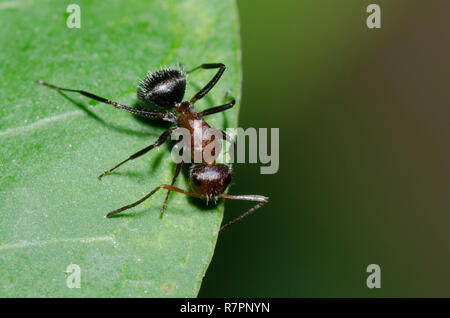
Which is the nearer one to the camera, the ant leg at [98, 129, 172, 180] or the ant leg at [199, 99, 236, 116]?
the ant leg at [98, 129, 172, 180]

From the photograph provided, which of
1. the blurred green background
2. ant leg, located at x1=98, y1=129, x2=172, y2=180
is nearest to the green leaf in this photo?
ant leg, located at x1=98, y1=129, x2=172, y2=180

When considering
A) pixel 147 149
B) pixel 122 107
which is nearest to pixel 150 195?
pixel 147 149

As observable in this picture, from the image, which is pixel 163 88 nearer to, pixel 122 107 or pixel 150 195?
pixel 122 107

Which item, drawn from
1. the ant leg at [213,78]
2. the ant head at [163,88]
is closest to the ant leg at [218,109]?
the ant leg at [213,78]

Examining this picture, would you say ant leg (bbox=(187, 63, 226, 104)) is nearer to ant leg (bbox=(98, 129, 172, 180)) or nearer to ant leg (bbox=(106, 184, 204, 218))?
ant leg (bbox=(98, 129, 172, 180))

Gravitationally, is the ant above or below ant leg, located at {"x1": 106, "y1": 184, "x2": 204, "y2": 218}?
above

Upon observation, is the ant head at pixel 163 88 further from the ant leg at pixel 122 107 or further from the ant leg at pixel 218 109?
the ant leg at pixel 218 109

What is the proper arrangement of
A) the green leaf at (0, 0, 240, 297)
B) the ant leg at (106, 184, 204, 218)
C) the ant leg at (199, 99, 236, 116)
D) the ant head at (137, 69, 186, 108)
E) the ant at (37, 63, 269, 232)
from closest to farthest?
the green leaf at (0, 0, 240, 297), the ant leg at (106, 184, 204, 218), the ant at (37, 63, 269, 232), the ant leg at (199, 99, 236, 116), the ant head at (137, 69, 186, 108)

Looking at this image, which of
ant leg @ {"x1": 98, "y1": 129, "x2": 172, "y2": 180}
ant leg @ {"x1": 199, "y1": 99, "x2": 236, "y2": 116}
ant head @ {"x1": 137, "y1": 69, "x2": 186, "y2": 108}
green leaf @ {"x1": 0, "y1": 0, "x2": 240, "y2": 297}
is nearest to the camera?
green leaf @ {"x1": 0, "y1": 0, "x2": 240, "y2": 297}
